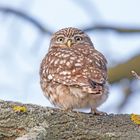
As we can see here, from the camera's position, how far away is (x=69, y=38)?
6.06 meters

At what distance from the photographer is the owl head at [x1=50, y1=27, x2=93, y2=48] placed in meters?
6.00

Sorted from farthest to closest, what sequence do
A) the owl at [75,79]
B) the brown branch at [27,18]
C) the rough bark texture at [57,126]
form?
the brown branch at [27,18]
the owl at [75,79]
the rough bark texture at [57,126]

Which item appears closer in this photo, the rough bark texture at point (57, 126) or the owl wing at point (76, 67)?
the rough bark texture at point (57, 126)

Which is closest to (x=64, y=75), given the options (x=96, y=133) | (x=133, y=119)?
(x=133, y=119)

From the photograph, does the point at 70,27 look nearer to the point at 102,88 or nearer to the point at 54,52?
the point at 54,52

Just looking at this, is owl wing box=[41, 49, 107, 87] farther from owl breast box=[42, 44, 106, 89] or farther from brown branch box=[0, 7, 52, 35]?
brown branch box=[0, 7, 52, 35]

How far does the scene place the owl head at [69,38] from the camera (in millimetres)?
5996

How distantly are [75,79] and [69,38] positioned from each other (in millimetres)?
1851

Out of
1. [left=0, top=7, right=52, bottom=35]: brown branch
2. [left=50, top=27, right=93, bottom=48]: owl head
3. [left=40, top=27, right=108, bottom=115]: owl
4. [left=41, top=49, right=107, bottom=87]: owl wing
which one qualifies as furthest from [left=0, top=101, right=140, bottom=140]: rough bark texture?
[left=0, top=7, right=52, bottom=35]: brown branch

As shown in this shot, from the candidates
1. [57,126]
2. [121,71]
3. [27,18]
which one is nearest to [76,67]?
[121,71]

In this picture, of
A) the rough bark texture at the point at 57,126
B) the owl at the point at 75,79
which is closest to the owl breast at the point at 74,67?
the owl at the point at 75,79

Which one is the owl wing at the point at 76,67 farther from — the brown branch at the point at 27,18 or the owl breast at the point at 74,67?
the brown branch at the point at 27,18

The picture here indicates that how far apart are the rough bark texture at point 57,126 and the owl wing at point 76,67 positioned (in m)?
1.24

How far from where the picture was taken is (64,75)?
4.37 metres
